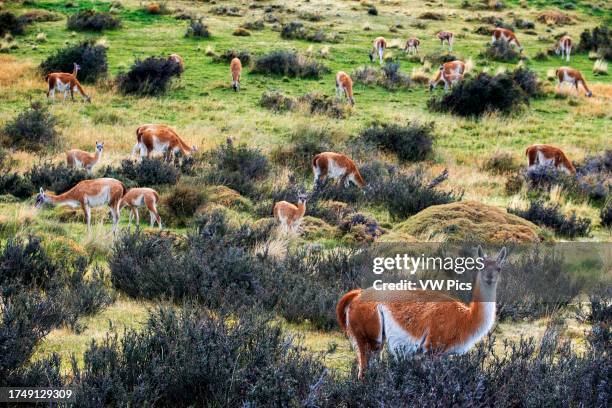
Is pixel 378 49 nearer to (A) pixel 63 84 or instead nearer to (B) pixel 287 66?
(B) pixel 287 66

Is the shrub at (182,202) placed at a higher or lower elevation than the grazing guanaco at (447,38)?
lower

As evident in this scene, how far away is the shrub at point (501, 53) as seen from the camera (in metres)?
32.3

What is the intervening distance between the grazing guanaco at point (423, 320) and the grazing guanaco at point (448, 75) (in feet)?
71.2

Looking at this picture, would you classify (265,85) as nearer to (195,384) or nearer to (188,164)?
(188,164)

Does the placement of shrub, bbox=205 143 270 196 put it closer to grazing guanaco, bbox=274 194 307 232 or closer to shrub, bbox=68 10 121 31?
grazing guanaco, bbox=274 194 307 232

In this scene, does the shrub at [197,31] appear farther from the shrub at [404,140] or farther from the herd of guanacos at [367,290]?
the shrub at [404,140]

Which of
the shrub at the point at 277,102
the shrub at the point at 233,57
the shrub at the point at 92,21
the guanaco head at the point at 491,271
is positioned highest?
the guanaco head at the point at 491,271

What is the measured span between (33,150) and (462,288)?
12474 millimetres

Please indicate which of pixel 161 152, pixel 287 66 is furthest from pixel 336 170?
pixel 287 66

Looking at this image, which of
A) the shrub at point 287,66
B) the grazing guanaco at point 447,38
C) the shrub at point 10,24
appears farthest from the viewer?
the grazing guanaco at point 447,38

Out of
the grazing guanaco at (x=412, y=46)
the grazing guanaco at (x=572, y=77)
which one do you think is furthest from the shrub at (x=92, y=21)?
the grazing guanaco at (x=572, y=77)

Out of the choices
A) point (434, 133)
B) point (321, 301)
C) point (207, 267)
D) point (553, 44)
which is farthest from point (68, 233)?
point (553, 44)

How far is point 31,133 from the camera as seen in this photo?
17141mm

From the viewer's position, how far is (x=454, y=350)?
15.9 feet
